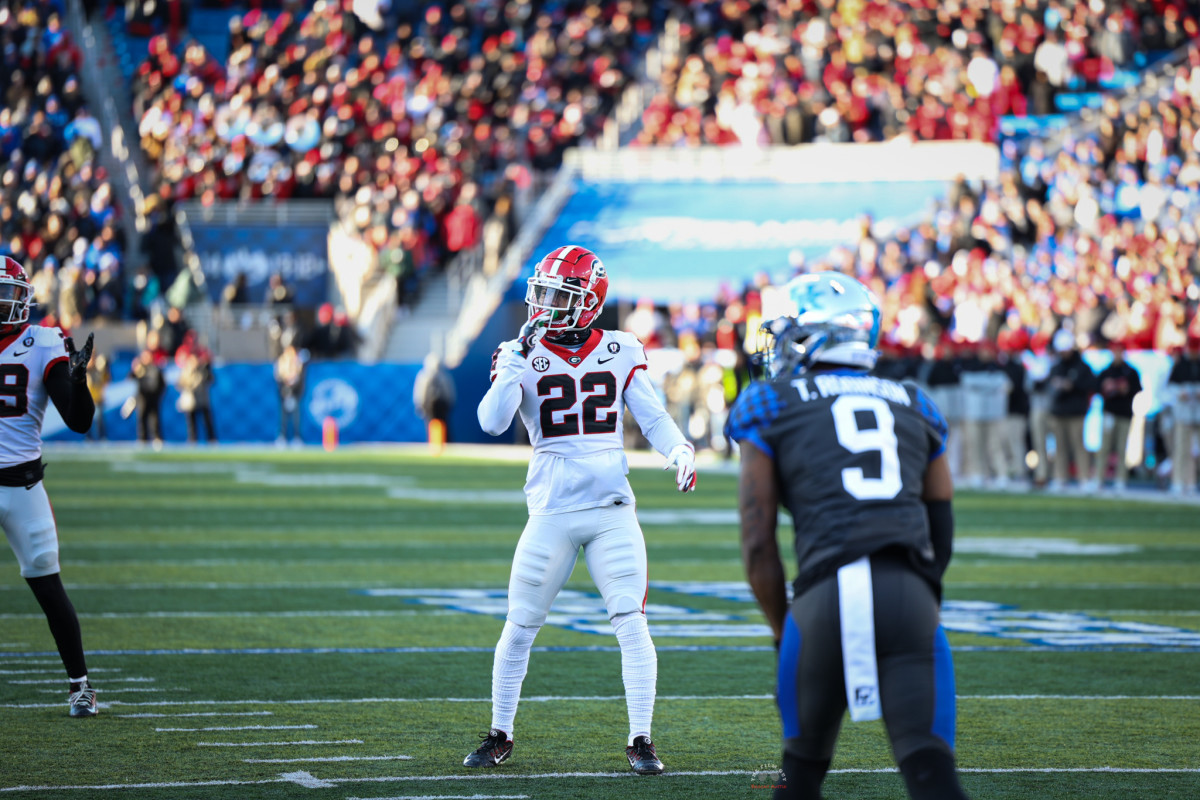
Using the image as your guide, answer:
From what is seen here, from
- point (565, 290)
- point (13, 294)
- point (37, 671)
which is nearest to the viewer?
point (565, 290)

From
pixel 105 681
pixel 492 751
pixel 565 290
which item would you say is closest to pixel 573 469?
pixel 565 290

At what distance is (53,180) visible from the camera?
30250 millimetres

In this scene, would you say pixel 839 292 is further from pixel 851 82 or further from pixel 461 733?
pixel 851 82

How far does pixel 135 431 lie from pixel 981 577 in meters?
20.1

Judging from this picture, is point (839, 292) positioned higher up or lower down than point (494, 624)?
higher up

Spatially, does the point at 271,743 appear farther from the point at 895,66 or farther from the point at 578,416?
the point at 895,66

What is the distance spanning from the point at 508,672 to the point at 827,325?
237 cm

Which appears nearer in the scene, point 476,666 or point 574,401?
point 574,401

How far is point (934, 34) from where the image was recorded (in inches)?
1217

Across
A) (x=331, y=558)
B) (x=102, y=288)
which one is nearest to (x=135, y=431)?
(x=102, y=288)

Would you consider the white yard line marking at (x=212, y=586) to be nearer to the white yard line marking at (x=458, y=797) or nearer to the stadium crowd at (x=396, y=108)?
the white yard line marking at (x=458, y=797)

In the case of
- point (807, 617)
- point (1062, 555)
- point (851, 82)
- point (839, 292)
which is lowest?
point (1062, 555)

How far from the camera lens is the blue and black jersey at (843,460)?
382cm

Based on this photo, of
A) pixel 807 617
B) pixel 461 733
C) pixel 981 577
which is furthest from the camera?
pixel 981 577
